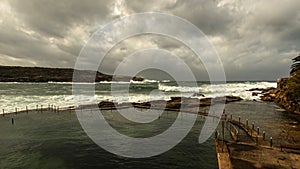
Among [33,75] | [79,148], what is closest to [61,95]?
[79,148]

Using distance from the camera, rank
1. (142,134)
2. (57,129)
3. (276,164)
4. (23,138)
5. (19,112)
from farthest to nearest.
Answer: (19,112) < (57,129) < (142,134) < (23,138) < (276,164)

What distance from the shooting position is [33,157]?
1728 cm

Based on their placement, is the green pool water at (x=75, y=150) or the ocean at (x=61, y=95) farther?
the ocean at (x=61, y=95)

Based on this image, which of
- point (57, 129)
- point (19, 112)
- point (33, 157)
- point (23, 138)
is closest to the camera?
point (33, 157)

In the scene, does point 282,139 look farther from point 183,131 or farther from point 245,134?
point 183,131

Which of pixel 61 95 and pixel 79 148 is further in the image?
pixel 61 95

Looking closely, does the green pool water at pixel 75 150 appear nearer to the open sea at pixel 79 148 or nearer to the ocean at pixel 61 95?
the open sea at pixel 79 148

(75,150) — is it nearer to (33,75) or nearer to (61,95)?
(61,95)

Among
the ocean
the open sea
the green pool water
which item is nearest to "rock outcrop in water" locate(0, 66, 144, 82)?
the ocean

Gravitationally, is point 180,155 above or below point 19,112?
below

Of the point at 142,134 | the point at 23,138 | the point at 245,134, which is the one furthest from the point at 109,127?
the point at 245,134

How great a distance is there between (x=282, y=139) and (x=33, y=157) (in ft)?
83.1

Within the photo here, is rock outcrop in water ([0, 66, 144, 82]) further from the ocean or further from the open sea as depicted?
the open sea

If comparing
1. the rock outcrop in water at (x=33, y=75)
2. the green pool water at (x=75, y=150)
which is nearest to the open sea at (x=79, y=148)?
the green pool water at (x=75, y=150)
